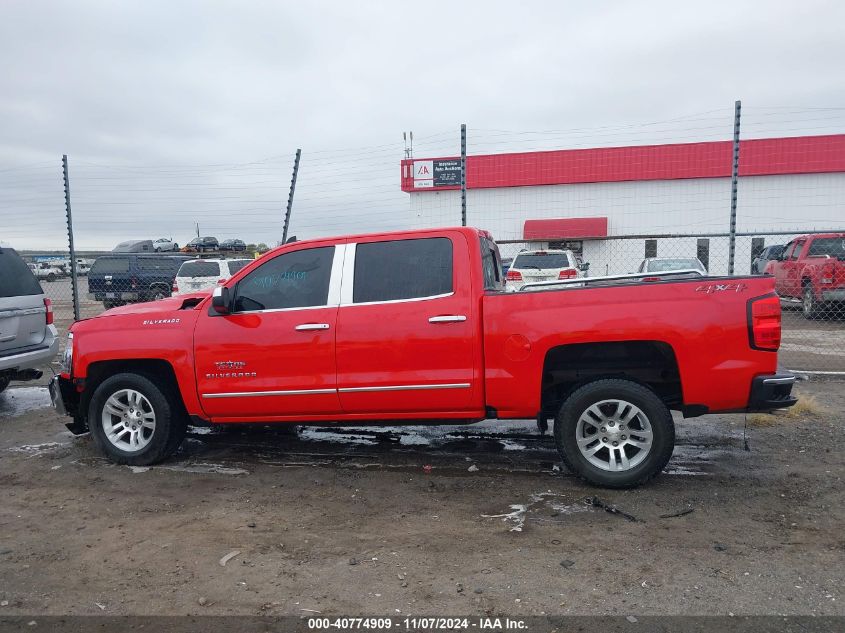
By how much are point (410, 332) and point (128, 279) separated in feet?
53.9

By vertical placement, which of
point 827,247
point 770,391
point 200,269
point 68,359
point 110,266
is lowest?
point 770,391

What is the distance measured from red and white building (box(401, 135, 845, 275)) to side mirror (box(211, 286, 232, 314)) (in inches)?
1010

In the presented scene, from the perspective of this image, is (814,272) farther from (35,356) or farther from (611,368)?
(35,356)

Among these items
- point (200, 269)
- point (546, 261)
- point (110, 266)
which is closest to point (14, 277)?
point (200, 269)

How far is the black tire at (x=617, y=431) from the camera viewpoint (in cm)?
457

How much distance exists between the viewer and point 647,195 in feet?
108

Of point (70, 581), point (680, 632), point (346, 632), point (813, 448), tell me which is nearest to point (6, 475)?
point (70, 581)

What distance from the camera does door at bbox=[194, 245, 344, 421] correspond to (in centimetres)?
505

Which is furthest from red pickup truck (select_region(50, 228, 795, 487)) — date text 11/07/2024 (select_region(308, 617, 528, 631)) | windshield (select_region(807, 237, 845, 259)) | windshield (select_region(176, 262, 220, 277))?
windshield (select_region(176, 262, 220, 277))

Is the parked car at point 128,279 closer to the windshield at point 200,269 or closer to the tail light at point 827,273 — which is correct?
the windshield at point 200,269

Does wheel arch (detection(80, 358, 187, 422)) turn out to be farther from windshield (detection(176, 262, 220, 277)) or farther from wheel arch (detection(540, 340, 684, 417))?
windshield (detection(176, 262, 220, 277))

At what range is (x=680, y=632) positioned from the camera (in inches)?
116

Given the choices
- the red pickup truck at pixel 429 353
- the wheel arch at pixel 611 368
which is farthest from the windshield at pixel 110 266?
the wheel arch at pixel 611 368

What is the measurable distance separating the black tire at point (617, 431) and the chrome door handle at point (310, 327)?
1.84 meters
